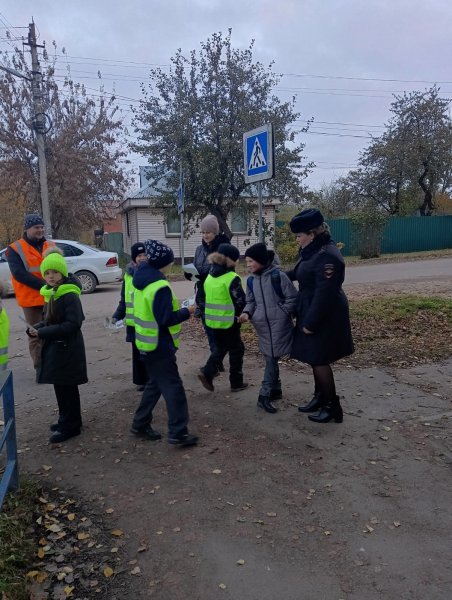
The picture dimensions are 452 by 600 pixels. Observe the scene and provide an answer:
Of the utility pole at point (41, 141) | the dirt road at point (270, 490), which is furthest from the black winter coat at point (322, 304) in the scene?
the utility pole at point (41, 141)

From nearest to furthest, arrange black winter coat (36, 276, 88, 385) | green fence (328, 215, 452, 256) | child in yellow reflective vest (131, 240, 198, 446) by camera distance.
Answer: child in yellow reflective vest (131, 240, 198, 446), black winter coat (36, 276, 88, 385), green fence (328, 215, 452, 256)

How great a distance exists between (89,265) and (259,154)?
9.25 meters

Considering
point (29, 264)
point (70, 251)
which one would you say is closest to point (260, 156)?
point (29, 264)

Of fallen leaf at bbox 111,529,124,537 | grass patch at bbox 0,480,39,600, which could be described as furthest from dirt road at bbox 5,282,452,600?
grass patch at bbox 0,480,39,600

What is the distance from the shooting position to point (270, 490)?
351 cm

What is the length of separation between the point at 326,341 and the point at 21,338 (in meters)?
5.88

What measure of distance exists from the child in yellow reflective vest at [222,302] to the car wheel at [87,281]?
9.86 meters

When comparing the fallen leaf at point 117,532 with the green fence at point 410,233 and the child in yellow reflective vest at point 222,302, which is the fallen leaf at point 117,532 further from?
the green fence at point 410,233

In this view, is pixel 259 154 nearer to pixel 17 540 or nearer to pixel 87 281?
pixel 17 540

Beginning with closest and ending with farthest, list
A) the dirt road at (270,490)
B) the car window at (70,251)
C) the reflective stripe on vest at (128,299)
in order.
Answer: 1. the dirt road at (270,490)
2. the reflective stripe on vest at (128,299)
3. the car window at (70,251)

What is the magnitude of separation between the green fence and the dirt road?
2159cm

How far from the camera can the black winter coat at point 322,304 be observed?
423 centimetres

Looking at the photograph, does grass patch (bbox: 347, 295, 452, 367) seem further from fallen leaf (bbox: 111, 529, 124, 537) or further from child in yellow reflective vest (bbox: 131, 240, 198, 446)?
fallen leaf (bbox: 111, 529, 124, 537)

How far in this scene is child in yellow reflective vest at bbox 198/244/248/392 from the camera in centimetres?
501
